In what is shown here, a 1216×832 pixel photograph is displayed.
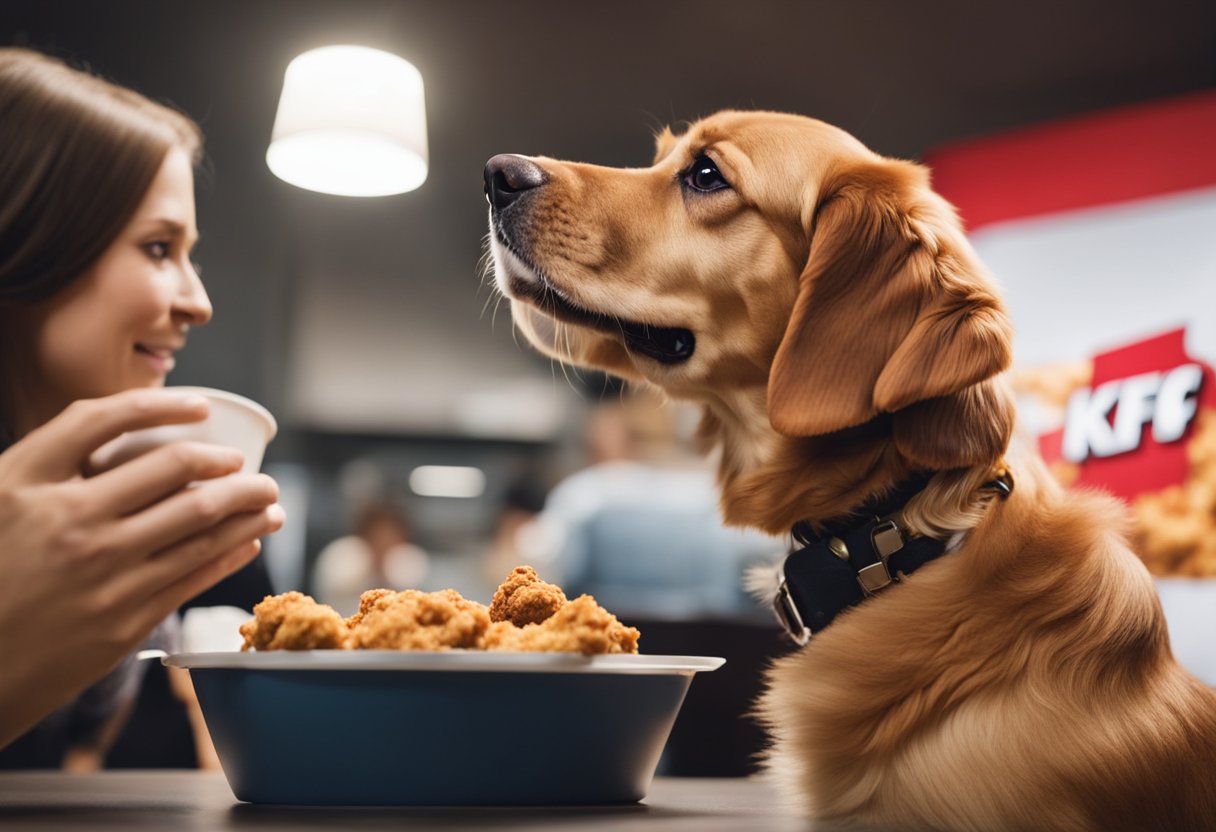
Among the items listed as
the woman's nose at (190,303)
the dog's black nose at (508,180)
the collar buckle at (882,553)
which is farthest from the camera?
the woman's nose at (190,303)

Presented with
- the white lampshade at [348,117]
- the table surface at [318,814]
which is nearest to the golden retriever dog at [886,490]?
the table surface at [318,814]

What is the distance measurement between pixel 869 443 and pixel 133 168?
1040 mm

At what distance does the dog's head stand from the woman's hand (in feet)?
1.81

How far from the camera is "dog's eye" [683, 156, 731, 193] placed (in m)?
1.40

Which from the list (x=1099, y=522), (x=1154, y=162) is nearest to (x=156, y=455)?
(x=1099, y=522)

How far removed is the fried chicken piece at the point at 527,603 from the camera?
0.91 m

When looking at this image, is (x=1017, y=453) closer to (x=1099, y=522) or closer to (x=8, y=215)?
(x=1099, y=522)

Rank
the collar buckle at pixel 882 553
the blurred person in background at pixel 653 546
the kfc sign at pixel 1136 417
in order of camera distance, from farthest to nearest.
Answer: the kfc sign at pixel 1136 417 < the blurred person in background at pixel 653 546 < the collar buckle at pixel 882 553

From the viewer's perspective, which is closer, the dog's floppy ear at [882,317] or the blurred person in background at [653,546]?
the dog's floppy ear at [882,317]

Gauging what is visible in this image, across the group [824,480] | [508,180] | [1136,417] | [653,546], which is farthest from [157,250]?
Result: [1136,417]

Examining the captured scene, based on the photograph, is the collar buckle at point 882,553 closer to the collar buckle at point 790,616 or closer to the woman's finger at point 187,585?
the collar buckle at point 790,616

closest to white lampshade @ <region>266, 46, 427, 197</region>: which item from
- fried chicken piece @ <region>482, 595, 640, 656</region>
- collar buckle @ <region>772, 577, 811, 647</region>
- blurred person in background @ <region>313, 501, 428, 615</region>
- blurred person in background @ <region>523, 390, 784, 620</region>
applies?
blurred person in background @ <region>523, 390, 784, 620</region>

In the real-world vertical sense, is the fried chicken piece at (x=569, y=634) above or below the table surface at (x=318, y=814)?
above

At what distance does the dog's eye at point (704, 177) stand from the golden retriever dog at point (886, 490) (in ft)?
0.04
